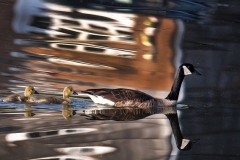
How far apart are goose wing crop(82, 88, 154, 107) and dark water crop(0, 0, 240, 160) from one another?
0.67 feet

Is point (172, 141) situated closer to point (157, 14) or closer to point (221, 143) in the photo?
point (221, 143)

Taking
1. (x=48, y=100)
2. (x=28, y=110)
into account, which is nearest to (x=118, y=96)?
(x=48, y=100)

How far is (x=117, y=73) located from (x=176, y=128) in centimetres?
409

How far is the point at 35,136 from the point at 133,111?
2969 mm

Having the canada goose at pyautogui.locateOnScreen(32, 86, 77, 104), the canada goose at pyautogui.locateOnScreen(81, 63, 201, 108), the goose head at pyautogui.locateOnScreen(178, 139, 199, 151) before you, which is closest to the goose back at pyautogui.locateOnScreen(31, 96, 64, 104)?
the canada goose at pyautogui.locateOnScreen(32, 86, 77, 104)

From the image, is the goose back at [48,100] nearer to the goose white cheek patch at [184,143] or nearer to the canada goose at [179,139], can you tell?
the canada goose at [179,139]

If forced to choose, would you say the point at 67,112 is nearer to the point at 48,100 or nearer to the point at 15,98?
the point at 48,100

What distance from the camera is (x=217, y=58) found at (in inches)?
693

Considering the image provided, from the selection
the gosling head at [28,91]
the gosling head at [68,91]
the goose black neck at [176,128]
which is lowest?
the goose black neck at [176,128]

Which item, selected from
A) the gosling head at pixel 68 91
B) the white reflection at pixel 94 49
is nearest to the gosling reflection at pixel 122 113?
the gosling head at pixel 68 91

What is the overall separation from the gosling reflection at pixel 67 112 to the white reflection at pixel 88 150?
202 cm

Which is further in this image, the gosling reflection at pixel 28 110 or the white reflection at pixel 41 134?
the gosling reflection at pixel 28 110

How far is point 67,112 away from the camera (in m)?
12.1

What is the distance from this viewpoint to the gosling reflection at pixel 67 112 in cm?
1170
